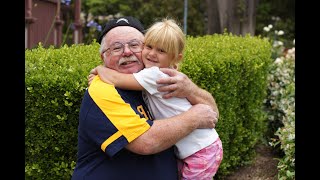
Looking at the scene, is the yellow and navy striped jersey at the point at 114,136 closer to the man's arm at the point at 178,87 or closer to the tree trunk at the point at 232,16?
the man's arm at the point at 178,87

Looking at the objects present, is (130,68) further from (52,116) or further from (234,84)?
(234,84)

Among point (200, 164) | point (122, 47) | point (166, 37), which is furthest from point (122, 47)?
point (200, 164)

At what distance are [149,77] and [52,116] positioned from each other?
4.08 feet

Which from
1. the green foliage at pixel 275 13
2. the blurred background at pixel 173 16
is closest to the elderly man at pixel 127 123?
the blurred background at pixel 173 16

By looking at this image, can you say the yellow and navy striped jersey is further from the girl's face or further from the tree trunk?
the tree trunk

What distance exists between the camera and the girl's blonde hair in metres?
2.70

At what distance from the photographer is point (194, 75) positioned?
458 cm

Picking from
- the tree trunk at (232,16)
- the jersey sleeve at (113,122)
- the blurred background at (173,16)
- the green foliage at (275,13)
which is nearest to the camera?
the jersey sleeve at (113,122)

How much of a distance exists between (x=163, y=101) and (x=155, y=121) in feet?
0.55

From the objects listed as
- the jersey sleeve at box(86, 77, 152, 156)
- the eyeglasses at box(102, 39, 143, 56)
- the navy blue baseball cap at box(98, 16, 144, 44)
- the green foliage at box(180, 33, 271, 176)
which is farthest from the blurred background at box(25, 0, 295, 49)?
the jersey sleeve at box(86, 77, 152, 156)

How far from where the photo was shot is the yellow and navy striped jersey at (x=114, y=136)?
2.50 m

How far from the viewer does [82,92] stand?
360cm

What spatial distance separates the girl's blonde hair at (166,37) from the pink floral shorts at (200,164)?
0.53m
